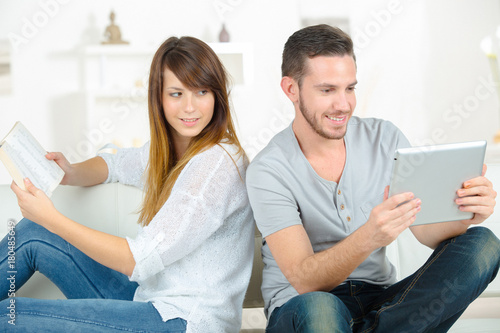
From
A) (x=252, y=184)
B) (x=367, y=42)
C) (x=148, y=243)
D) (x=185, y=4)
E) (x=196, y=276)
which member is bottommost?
(x=196, y=276)

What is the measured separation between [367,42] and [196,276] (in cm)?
344

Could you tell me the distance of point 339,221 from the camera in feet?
4.79

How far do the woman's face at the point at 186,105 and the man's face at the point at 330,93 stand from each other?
0.89 feet

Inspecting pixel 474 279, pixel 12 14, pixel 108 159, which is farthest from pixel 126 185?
pixel 12 14

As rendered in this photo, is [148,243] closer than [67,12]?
Yes

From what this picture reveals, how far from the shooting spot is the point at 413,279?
1.35m

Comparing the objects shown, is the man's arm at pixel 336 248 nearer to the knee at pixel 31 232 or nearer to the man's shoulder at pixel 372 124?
the man's shoulder at pixel 372 124

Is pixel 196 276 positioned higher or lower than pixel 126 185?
lower

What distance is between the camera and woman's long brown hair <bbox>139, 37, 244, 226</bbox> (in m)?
1.50

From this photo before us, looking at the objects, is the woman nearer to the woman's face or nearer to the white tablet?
the woman's face

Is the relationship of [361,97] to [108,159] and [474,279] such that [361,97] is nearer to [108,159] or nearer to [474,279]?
[108,159]

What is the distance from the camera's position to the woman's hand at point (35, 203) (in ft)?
4.49

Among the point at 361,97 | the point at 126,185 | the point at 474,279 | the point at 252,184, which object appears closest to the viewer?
the point at 474,279

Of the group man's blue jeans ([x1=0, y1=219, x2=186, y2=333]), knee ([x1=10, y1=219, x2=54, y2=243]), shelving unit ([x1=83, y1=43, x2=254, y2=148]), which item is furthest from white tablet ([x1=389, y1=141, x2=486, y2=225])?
shelving unit ([x1=83, y1=43, x2=254, y2=148])
